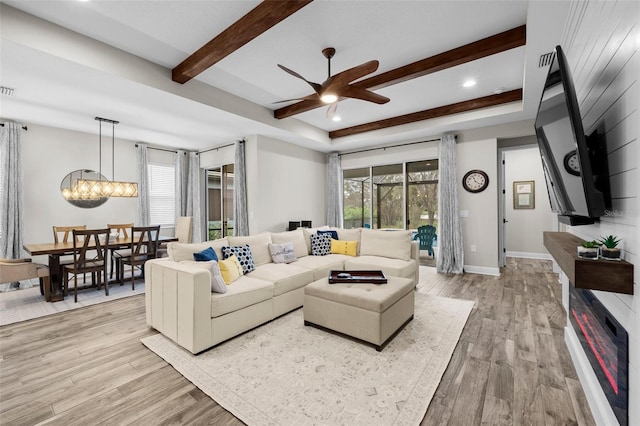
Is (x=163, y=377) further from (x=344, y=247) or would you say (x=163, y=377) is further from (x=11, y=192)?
(x=11, y=192)

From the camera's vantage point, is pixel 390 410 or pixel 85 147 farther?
pixel 85 147

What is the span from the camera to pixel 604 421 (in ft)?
5.01

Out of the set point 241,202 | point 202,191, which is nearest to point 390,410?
point 241,202

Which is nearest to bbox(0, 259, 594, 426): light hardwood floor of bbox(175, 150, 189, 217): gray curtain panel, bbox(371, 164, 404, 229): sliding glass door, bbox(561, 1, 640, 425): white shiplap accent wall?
bbox(561, 1, 640, 425): white shiplap accent wall

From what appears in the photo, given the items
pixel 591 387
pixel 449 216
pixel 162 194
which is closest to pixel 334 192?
pixel 449 216

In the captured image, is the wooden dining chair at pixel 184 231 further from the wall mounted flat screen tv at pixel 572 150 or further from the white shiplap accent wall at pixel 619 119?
the white shiplap accent wall at pixel 619 119

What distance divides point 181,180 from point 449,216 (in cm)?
617

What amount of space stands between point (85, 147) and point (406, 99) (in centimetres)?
606

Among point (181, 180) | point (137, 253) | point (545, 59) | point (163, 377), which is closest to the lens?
point (163, 377)

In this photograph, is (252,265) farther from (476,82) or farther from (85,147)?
(85,147)

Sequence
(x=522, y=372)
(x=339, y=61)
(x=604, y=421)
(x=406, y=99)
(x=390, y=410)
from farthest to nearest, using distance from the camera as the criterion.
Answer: (x=406, y=99)
(x=339, y=61)
(x=522, y=372)
(x=390, y=410)
(x=604, y=421)

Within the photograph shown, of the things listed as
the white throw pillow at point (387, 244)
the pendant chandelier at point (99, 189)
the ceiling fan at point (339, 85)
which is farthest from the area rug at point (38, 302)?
the ceiling fan at point (339, 85)

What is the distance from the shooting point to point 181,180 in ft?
23.0

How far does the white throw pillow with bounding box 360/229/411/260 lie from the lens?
4.29 meters
